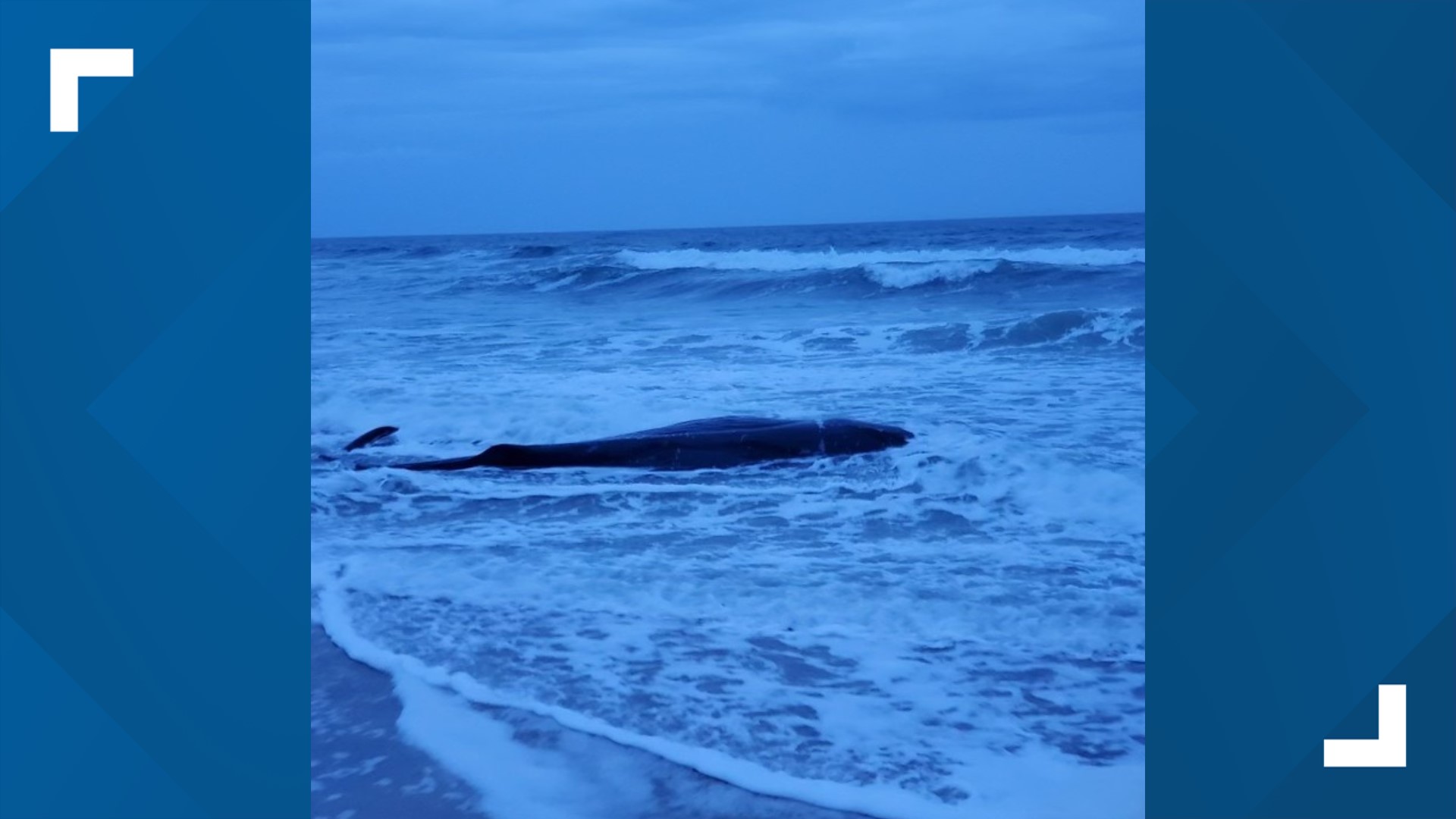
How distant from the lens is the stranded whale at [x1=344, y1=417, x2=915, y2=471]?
6430mm

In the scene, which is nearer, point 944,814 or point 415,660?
point 944,814

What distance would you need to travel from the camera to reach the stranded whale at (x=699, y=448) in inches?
253

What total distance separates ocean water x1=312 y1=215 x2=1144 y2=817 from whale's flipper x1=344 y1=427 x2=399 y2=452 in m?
0.15

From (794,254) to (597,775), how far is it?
2163 cm

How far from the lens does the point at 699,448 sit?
6.50 meters

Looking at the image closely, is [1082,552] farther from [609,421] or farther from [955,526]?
[609,421]

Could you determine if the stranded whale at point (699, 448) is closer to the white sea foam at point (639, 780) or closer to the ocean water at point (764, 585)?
the ocean water at point (764, 585)

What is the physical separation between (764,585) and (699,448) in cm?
232
